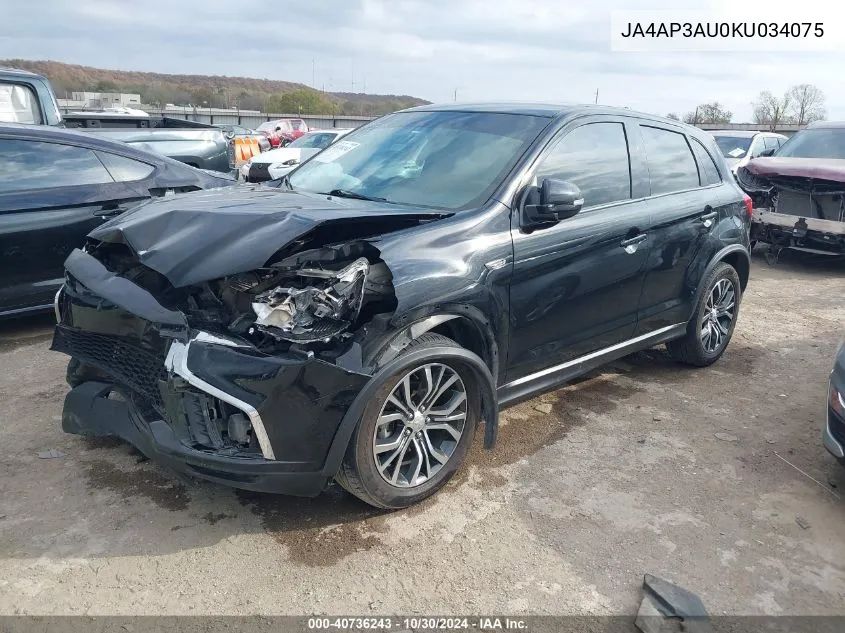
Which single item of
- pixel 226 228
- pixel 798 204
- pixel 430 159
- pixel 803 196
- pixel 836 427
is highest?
pixel 430 159

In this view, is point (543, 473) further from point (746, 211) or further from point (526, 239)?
point (746, 211)

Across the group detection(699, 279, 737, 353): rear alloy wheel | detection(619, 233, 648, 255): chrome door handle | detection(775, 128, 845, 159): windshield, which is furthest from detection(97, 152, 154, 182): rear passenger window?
detection(775, 128, 845, 159): windshield

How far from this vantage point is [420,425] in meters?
3.05

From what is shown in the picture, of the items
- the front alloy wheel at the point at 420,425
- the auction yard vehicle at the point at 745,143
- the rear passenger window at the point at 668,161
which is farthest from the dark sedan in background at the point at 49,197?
the auction yard vehicle at the point at 745,143

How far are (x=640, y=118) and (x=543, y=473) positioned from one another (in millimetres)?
2387

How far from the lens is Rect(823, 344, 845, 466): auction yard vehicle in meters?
3.22

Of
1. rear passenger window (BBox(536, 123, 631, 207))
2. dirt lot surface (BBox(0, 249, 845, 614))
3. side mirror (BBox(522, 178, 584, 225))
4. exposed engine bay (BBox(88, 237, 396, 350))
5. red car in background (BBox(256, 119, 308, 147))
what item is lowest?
red car in background (BBox(256, 119, 308, 147))

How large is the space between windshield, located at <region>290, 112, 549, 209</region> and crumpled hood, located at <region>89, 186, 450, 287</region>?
0.28m

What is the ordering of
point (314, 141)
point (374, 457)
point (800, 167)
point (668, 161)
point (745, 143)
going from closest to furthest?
point (374, 457) < point (668, 161) < point (800, 167) < point (745, 143) < point (314, 141)

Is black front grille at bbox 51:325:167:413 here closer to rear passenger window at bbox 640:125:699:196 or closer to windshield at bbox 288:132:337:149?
rear passenger window at bbox 640:125:699:196

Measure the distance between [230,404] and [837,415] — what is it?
2.82m

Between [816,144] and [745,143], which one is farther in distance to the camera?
[745,143]

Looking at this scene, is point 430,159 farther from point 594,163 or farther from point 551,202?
point 594,163

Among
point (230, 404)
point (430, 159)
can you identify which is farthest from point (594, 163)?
point (230, 404)
